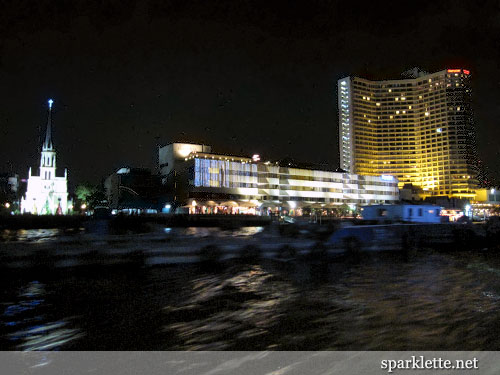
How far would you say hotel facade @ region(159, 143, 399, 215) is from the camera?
96.2 meters

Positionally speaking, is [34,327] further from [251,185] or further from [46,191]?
[46,191]

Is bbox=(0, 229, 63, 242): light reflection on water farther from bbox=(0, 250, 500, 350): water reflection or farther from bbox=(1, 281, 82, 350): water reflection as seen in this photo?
bbox=(1, 281, 82, 350): water reflection

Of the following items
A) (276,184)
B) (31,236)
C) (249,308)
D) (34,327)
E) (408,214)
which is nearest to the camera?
(34,327)

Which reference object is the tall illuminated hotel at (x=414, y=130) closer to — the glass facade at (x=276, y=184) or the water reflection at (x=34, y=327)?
the glass facade at (x=276, y=184)

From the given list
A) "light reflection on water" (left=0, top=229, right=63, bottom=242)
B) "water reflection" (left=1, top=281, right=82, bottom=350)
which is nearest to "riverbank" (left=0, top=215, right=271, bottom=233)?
"light reflection on water" (left=0, top=229, right=63, bottom=242)

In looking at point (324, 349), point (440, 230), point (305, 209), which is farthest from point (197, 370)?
point (305, 209)

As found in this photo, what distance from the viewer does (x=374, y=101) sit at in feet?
647

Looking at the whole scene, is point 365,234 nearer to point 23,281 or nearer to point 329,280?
point 329,280

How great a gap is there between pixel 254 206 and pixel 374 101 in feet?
398

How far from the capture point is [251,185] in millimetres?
102875

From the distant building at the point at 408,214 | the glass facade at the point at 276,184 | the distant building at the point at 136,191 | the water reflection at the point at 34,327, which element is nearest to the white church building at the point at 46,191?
the distant building at the point at 136,191

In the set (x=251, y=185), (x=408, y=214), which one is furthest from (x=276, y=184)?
(x=408, y=214)

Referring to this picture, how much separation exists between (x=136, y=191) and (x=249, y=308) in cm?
10609

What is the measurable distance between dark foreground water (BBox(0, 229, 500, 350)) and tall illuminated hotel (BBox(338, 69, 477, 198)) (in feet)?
574
